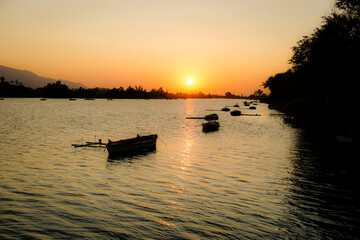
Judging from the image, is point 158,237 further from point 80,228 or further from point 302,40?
point 302,40

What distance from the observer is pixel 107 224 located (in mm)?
18734

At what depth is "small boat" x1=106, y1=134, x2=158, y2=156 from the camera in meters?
40.7

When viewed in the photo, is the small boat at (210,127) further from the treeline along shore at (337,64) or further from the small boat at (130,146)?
the small boat at (130,146)

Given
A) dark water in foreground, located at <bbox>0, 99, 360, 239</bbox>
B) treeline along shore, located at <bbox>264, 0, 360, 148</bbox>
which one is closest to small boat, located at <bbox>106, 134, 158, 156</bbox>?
dark water in foreground, located at <bbox>0, 99, 360, 239</bbox>

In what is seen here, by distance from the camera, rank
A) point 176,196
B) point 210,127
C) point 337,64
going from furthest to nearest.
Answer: point 210,127
point 337,64
point 176,196

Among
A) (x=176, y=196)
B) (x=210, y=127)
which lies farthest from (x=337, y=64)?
(x=176, y=196)

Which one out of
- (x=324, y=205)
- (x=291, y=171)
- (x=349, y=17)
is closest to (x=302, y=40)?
(x=349, y=17)

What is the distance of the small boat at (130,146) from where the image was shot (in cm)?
4075

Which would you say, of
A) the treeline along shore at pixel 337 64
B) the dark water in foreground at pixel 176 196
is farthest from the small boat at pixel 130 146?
the treeline along shore at pixel 337 64

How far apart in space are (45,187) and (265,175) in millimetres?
21725

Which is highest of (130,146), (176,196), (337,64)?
Answer: (337,64)

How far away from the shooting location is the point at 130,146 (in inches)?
1697

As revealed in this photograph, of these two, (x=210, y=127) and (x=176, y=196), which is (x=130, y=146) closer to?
(x=176, y=196)

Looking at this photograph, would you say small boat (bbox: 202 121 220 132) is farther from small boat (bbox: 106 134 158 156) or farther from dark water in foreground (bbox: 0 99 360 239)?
dark water in foreground (bbox: 0 99 360 239)
